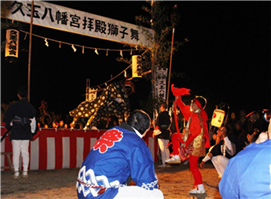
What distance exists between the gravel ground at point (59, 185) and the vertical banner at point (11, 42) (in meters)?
3.56

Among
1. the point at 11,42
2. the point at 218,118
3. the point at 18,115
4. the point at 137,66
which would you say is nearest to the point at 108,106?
the point at 137,66

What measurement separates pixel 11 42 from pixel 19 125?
352 centimetres

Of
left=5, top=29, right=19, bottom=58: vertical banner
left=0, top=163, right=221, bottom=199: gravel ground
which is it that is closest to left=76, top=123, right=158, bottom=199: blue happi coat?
left=0, top=163, right=221, bottom=199: gravel ground

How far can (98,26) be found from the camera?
9.76m

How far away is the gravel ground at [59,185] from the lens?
16.0 ft

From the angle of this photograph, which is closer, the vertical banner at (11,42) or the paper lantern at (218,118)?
the paper lantern at (218,118)

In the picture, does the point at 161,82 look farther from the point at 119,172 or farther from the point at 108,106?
the point at 119,172

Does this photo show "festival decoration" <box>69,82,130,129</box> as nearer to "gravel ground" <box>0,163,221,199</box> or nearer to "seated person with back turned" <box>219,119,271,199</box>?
"gravel ground" <box>0,163,221,199</box>

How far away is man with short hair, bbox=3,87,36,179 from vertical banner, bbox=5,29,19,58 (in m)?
2.96

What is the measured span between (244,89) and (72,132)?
11.1 m

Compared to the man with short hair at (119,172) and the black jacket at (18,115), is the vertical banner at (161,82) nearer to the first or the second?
the black jacket at (18,115)

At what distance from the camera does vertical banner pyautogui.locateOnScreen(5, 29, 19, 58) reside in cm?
872

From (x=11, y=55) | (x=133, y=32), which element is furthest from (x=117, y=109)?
(x=11, y=55)

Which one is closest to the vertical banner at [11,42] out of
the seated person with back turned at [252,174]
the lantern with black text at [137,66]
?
the lantern with black text at [137,66]
